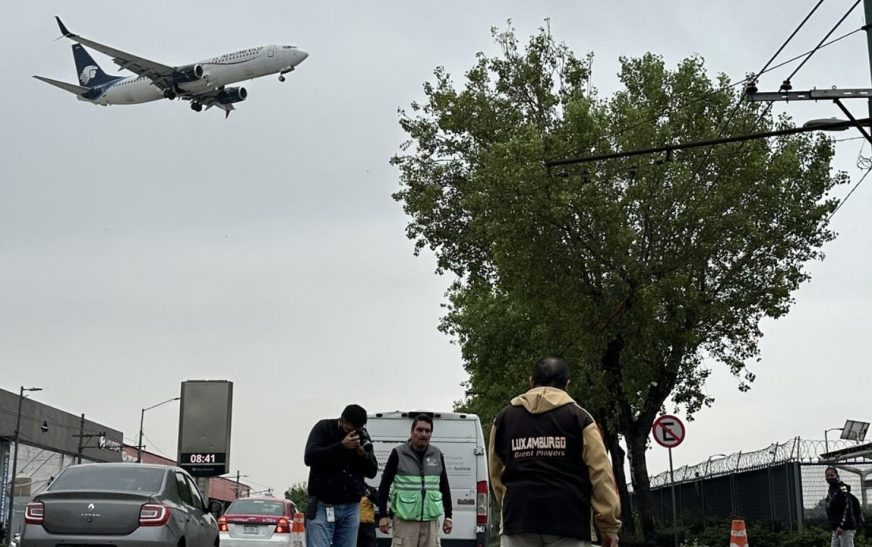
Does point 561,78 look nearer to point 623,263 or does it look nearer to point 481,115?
point 481,115

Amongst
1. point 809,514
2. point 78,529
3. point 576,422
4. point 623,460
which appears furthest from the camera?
point 623,460

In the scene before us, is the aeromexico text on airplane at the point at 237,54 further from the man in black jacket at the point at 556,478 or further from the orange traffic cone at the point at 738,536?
the man in black jacket at the point at 556,478

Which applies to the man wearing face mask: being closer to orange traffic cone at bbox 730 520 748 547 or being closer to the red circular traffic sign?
orange traffic cone at bbox 730 520 748 547

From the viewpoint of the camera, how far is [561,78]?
36.6m

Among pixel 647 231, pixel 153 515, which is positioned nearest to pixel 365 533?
pixel 153 515

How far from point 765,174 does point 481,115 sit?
8.87 meters

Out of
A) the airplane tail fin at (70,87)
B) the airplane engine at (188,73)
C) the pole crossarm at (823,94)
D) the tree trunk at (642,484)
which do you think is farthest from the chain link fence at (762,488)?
the airplane tail fin at (70,87)

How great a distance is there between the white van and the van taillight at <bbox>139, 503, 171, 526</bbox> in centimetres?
413

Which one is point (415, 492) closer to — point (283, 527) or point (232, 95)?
point (283, 527)

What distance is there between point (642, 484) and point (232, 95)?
952 inches

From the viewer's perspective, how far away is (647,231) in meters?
31.5

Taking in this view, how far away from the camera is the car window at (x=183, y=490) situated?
48.9ft

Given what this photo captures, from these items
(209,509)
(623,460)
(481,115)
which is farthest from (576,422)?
(623,460)

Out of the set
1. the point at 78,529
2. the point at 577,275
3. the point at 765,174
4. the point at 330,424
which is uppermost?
the point at 765,174
